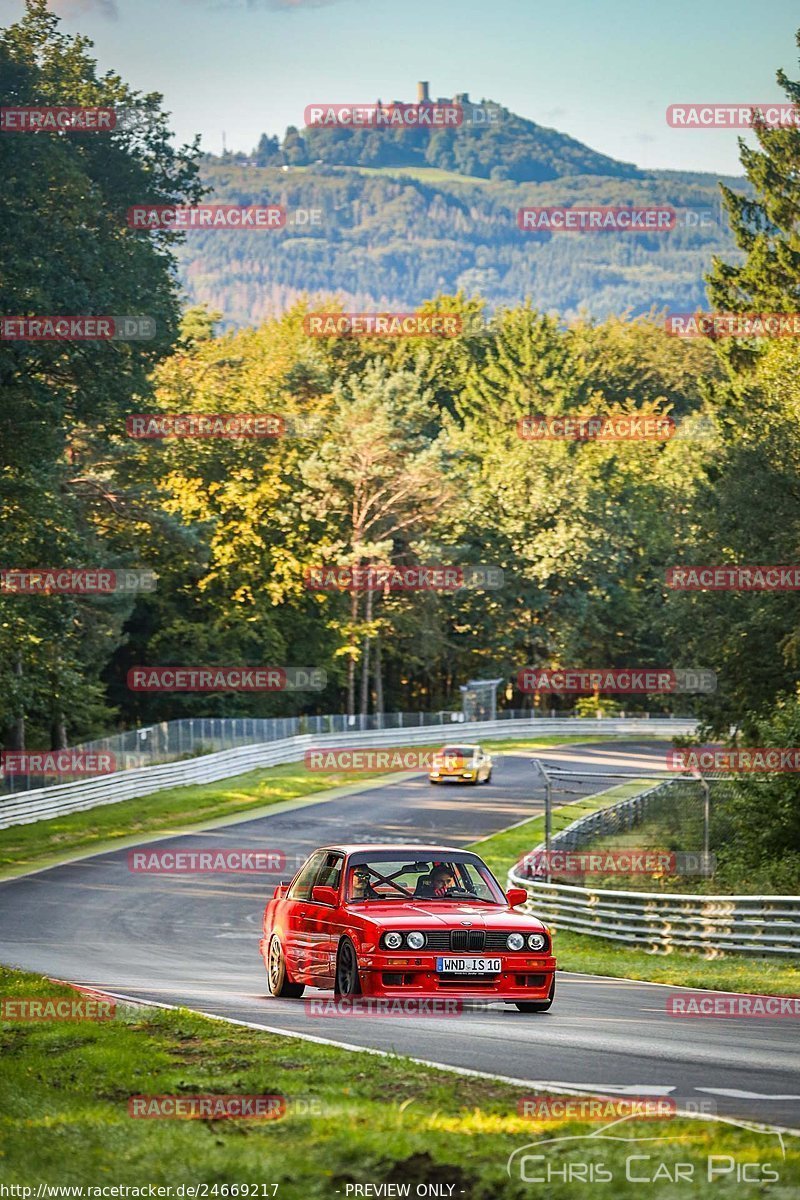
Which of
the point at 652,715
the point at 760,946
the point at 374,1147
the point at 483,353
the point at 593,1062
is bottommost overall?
the point at 652,715

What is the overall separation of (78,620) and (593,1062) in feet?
151

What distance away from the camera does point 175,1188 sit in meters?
6.82

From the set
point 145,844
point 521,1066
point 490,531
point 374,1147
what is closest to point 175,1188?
point 374,1147

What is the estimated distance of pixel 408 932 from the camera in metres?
12.9

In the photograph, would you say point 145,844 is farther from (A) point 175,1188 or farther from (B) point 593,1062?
(A) point 175,1188

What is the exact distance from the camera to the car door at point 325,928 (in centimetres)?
1384

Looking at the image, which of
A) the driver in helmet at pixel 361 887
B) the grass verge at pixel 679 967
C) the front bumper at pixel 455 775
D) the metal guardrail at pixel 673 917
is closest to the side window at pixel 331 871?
the driver in helmet at pixel 361 887

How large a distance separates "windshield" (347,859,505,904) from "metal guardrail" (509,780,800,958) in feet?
30.7

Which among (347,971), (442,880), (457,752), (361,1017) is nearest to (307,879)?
(442,880)

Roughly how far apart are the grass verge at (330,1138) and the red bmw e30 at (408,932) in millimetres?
2407

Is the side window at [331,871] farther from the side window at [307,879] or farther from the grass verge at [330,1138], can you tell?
the grass verge at [330,1138]

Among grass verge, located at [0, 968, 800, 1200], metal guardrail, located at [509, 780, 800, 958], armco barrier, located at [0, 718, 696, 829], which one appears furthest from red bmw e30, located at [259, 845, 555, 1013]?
armco barrier, located at [0, 718, 696, 829]

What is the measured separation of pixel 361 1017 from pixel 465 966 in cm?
105

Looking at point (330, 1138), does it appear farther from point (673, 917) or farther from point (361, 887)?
point (673, 917)
